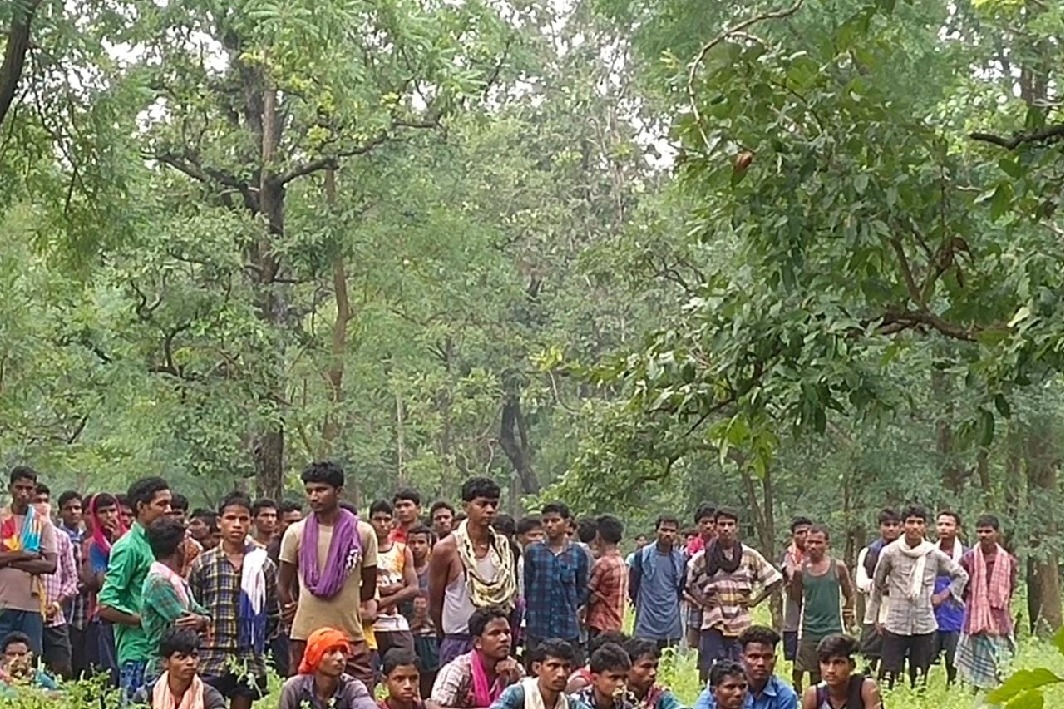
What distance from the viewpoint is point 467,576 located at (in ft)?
29.5

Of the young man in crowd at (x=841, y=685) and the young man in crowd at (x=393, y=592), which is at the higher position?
the young man in crowd at (x=393, y=592)

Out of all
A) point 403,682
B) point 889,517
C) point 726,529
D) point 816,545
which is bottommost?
point 403,682

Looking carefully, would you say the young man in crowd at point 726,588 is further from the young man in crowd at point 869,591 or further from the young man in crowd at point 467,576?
the young man in crowd at point 467,576

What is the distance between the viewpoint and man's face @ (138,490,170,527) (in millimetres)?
7867

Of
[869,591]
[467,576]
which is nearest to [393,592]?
[467,576]

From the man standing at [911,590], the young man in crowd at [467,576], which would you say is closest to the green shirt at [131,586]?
the young man in crowd at [467,576]

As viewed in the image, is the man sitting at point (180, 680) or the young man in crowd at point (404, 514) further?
the young man in crowd at point (404, 514)

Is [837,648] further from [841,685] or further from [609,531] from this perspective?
[609,531]

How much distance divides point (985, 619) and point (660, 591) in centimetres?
241

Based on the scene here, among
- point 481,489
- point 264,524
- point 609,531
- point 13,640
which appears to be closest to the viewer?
point 481,489

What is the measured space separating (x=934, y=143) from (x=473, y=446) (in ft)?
101

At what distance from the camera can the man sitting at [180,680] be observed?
24.3ft

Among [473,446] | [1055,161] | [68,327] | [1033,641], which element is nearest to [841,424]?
[1033,641]

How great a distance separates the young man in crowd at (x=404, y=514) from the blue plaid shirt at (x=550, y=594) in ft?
3.65
